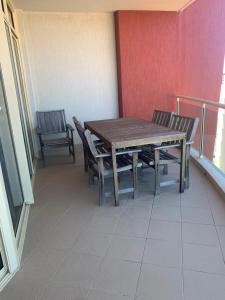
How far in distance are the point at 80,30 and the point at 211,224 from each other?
390cm

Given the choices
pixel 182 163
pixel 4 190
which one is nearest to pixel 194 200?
pixel 182 163

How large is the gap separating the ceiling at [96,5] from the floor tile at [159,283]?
12.4 ft

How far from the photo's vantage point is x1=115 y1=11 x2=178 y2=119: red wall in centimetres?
429

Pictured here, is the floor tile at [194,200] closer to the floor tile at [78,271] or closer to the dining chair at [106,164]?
the dining chair at [106,164]

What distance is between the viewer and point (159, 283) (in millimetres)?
1525

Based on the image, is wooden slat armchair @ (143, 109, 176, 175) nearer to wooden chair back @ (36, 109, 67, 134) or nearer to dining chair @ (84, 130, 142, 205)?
dining chair @ (84, 130, 142, 205)

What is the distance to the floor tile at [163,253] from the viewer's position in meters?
1.70

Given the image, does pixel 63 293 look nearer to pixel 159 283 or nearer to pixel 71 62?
pixel 159 283

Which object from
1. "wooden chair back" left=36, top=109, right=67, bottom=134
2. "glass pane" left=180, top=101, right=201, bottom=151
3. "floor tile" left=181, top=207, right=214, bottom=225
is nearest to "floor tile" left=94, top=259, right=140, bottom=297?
"floor tile" left=181, top=207, right=214, bottom=225

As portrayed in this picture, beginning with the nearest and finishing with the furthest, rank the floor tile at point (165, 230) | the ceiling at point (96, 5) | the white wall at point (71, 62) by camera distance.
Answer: the floor tile at point (165, 230) → the ceiling at point (96, 5) → the white wall at point (71, 62)

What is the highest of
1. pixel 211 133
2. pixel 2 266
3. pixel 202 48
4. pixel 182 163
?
pixel 202 48

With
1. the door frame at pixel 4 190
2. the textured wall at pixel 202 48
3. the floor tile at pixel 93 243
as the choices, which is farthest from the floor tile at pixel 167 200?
the textured wall at pixel 202 48

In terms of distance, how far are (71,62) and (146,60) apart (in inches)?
56.1

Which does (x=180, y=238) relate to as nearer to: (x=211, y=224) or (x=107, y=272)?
(x=211, y=224)
